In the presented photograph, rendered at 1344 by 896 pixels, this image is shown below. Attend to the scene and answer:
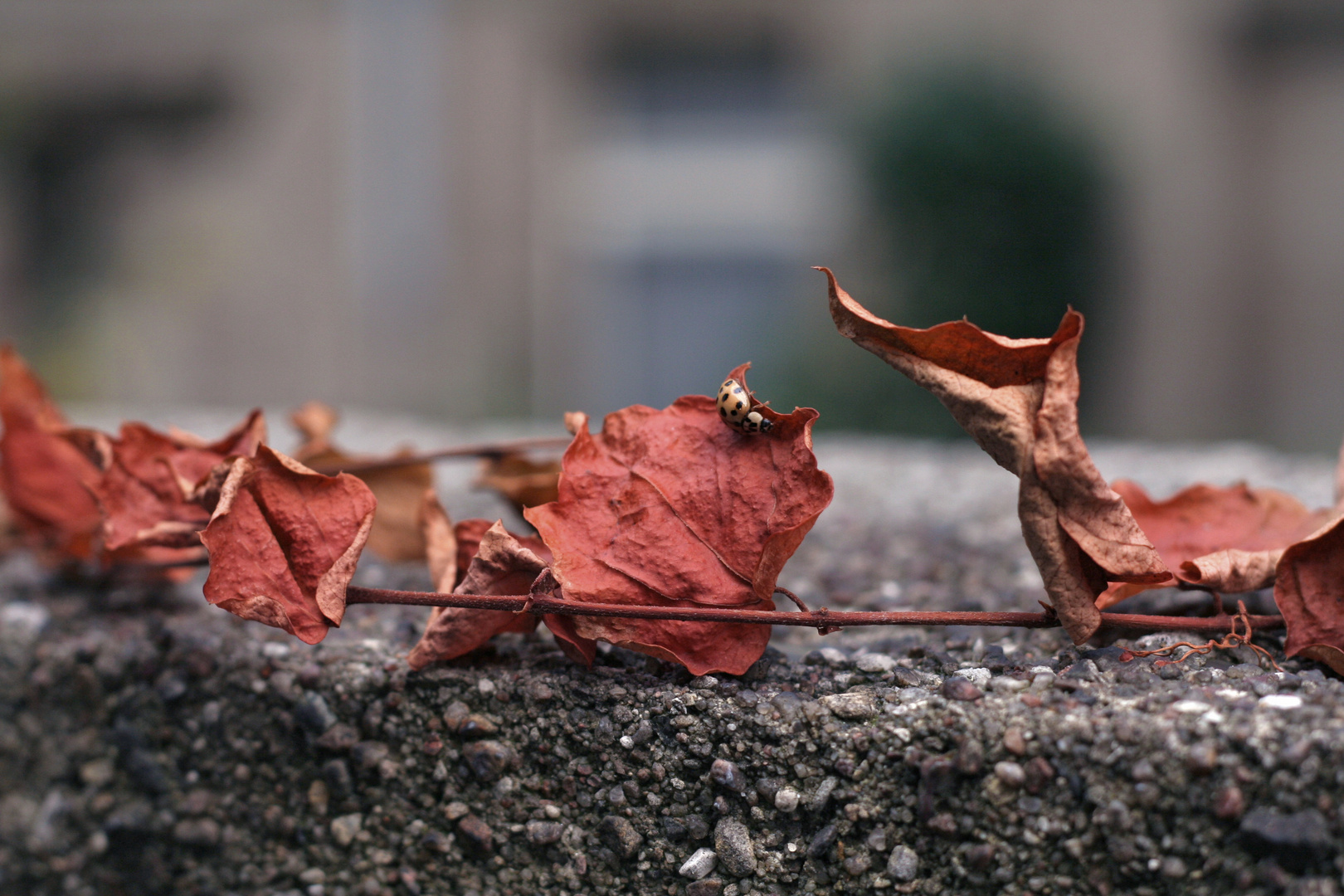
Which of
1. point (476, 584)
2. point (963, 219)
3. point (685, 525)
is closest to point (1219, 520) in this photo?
point (685, 525)

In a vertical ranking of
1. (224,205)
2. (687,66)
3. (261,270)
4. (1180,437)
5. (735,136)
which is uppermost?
(687,66)

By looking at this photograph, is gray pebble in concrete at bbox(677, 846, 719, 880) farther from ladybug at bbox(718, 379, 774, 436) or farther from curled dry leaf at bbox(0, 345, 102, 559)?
curled dry leaf at bbox(0, 345, 102, 559)

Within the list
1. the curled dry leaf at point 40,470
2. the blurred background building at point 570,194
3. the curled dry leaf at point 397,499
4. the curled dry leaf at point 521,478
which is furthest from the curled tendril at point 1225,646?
the blurred background building at point 570,194

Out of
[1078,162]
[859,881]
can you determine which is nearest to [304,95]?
[1078,162]

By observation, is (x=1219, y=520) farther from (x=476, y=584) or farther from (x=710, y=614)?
(x=476, y=584)

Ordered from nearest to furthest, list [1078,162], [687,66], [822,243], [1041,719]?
[1041,719]
[1078,162]
[822,243]
[687,66]

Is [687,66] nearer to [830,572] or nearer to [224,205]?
[224,205]
